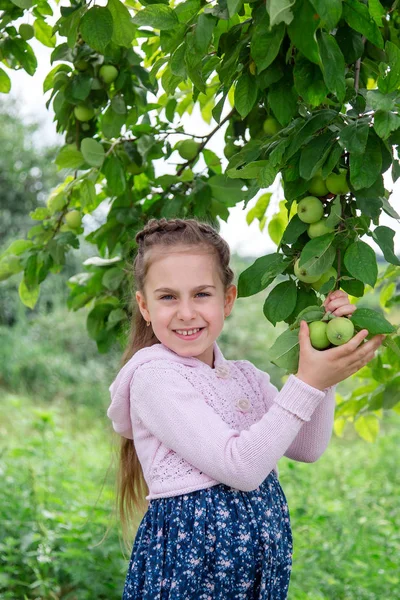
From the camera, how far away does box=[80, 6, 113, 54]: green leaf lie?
1.42 m

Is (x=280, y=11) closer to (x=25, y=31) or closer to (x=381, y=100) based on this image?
(x=381, y=100)

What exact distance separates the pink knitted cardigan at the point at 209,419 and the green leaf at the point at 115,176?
23.4 inches

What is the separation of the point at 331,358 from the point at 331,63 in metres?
0.42

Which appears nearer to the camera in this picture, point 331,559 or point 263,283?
point 263,283

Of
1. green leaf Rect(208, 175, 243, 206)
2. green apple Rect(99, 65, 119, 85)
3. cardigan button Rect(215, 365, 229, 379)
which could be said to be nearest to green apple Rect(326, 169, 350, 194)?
cardigan button Rect(215, 365, 229, 379)

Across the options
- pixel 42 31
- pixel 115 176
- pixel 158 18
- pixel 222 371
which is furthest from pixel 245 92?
pixel 42 31

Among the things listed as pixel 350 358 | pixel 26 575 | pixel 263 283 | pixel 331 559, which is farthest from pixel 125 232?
pixel 331 559

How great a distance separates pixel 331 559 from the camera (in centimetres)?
296

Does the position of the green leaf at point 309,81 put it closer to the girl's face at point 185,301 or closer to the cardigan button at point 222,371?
the girl's face at point 185,301

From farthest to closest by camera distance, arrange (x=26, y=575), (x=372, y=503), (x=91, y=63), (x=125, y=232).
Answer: (x=372, y=503), (x=26, y=575), (x=125, y=232), (x=91, y=63)

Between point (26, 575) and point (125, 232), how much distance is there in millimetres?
1373

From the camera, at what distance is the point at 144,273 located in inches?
60.7

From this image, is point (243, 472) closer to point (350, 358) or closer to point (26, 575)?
point (350, 358)

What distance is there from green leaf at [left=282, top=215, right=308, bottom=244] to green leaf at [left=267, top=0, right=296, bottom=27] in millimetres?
358
